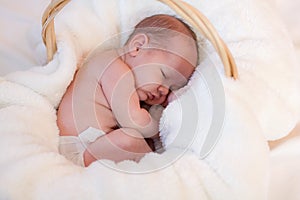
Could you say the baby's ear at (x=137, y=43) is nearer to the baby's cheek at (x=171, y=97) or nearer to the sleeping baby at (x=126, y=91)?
the sleeping baby at (x=126, y=91)

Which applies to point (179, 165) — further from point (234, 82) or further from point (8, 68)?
point (8, 68)

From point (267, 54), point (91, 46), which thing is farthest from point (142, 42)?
point (267, 54)

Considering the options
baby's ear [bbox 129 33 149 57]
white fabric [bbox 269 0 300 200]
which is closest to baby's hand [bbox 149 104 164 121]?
baby's ear [bbox 129 33 149 57]

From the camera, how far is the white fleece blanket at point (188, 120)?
701 mm

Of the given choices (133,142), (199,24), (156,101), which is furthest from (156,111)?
(199,24)

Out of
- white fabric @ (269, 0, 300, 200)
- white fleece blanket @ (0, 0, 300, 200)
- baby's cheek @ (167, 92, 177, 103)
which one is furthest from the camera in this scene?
baby's cheek @ (167, 92, 177, 103)

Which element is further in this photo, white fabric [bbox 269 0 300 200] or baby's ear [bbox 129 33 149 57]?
baby's ear [bbox 129 33 149 57]

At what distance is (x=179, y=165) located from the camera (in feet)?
2.45

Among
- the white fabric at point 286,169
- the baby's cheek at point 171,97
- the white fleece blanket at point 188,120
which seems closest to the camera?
the white fleece blanket at point 188,120

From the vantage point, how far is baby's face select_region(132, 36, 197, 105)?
3.05ft

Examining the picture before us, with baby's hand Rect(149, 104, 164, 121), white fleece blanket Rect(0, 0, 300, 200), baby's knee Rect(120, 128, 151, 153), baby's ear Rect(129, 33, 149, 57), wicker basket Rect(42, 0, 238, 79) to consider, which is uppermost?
wicker basket Rect(42, 0, 238, 79)

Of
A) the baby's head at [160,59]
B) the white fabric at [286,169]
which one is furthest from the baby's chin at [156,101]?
the white fabric at [286,169]

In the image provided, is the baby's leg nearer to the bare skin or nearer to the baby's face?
the bare skin

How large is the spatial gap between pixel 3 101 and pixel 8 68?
196 mm
